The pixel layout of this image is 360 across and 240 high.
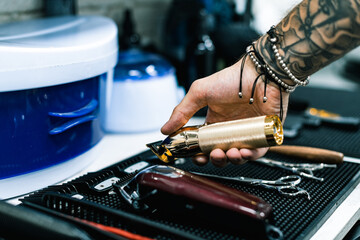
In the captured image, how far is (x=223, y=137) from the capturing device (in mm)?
613

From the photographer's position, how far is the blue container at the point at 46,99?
0.60 metres

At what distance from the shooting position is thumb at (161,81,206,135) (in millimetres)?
692

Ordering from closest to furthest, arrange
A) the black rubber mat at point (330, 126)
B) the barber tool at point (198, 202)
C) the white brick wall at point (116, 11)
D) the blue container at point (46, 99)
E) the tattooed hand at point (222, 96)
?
the barber tool at point (198, 202) < the blue container at point (46, 99) < the tattooed hand at point (222, 96) < the black rubber mat at point (330, 126) < the white brick wall at point (116, 11)

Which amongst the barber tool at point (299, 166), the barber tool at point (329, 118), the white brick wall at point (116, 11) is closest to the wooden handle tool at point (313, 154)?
the barber tool at point (299, 166)

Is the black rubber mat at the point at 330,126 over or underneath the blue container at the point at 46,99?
underneath

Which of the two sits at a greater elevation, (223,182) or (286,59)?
(286,59)

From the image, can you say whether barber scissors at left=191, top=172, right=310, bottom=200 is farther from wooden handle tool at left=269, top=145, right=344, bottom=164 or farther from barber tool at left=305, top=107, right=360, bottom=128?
barber tool at left=305, top=107, right=360, bottom=128

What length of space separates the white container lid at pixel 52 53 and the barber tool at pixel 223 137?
0.18 m

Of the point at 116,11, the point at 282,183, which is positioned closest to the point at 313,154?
the point at 282,183

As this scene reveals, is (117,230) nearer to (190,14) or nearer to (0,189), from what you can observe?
(0,189)

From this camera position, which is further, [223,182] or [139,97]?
[139,97]

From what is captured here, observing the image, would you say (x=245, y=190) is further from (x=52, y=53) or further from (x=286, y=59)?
(x=52, y=53)

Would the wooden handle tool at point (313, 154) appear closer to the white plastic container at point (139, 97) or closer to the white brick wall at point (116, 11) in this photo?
the white plastic container at point (139, 97)

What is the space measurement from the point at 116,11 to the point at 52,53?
0.73m
